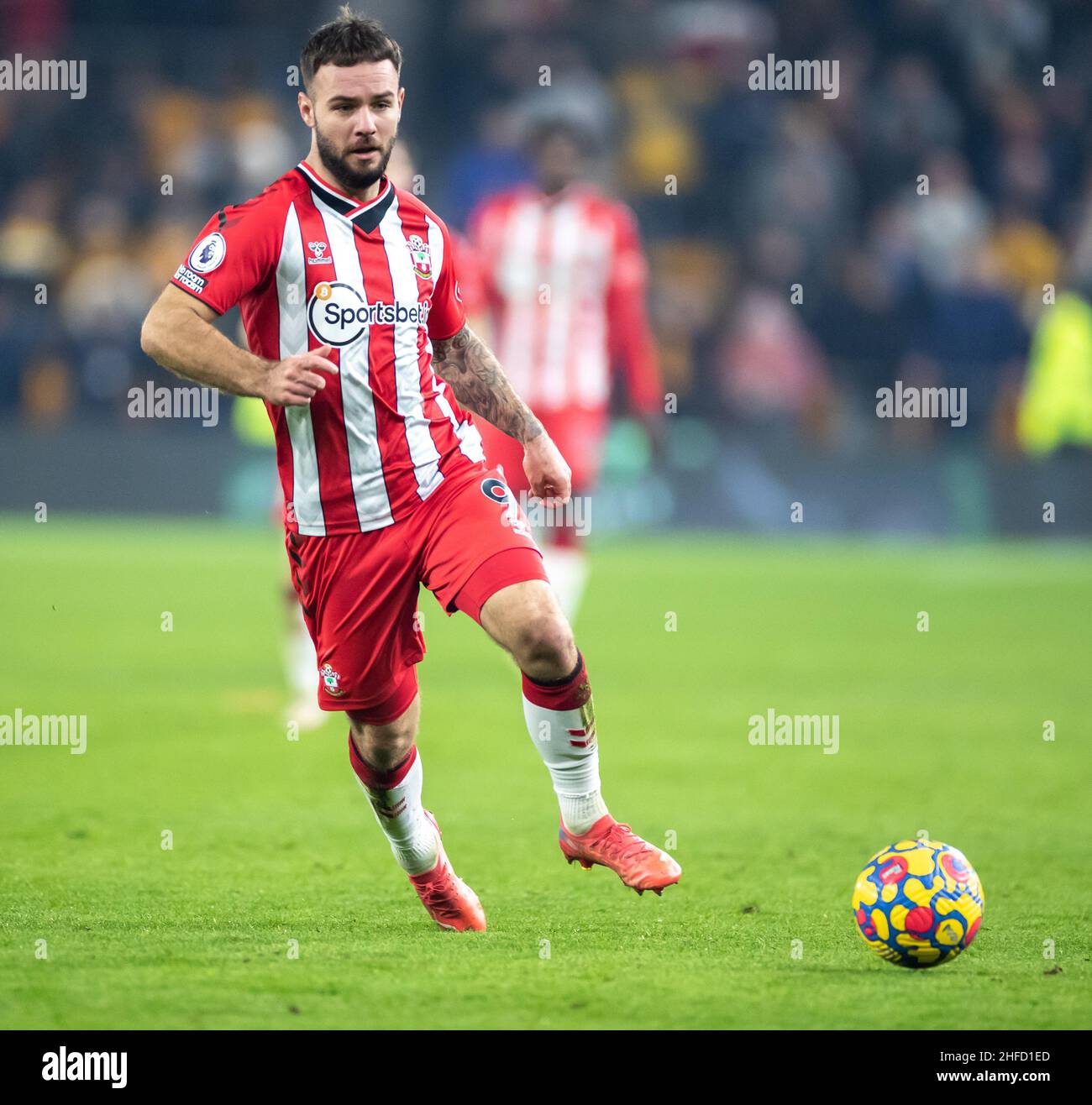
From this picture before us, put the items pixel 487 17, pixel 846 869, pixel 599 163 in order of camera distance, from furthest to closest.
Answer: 1. pixel 487 17
2. pixel 599 163
3. pixel 846 869

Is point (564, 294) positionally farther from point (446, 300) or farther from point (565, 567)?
point (446, 300)

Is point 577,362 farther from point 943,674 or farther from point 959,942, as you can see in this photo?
point 959,942

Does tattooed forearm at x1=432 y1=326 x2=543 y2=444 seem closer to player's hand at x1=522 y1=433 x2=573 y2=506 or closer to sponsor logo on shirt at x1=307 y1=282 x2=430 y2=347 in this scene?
player's hand at x1=522 y1=433 x2=573 y2=506

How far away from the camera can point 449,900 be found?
17.0 feet

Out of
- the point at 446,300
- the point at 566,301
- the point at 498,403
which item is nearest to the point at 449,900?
the point at 498,403

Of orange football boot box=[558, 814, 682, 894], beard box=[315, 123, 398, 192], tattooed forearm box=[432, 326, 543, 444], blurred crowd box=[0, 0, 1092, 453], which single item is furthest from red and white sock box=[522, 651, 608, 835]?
blurred crowd box=[0, 0, 1092, 453]

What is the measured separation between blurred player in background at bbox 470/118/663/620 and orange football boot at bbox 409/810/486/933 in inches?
172

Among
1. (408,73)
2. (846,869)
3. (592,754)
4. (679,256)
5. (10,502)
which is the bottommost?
(846,869)

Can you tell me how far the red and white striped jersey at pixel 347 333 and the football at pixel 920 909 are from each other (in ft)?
5.30

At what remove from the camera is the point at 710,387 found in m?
17.7

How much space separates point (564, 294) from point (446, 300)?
15.2 feet

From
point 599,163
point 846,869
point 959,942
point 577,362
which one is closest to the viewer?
point 959,942

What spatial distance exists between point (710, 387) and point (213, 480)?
190 inches

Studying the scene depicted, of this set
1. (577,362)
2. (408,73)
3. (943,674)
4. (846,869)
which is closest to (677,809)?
(846,869)
